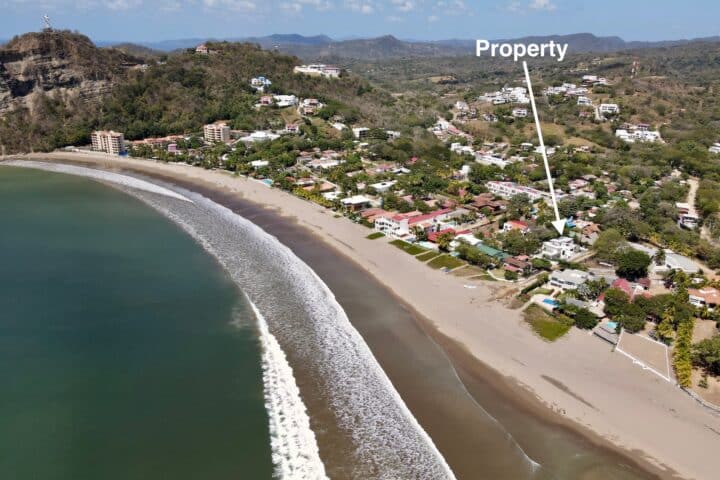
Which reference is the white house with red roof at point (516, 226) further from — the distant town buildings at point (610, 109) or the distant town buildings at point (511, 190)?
the distant town buildings at point (610, 109)

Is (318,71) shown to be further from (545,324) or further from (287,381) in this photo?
(287,381)

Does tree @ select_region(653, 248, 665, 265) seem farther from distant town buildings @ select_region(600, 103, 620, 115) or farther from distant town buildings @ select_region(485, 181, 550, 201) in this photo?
distant town buildings @ select_region(600, 103, 620, 115)

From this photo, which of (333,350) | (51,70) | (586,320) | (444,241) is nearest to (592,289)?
(586,320)

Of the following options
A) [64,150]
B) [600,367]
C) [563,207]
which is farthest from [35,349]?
[64,150]

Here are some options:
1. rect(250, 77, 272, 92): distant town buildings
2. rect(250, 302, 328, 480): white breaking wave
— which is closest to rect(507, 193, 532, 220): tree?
rect(250, 302, 328, 480): white breaking wave

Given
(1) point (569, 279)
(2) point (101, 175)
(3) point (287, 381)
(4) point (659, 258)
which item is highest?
(2) point (101, 175)

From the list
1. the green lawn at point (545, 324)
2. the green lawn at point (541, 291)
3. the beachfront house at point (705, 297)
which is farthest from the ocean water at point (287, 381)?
the beachfront house at point (705, 297)

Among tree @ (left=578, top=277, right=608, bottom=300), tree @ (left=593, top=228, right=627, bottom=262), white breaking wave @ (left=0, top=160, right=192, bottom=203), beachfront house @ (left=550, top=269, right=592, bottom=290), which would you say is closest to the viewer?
tree @ (left=578, top=277, right=608, bottom=300)
